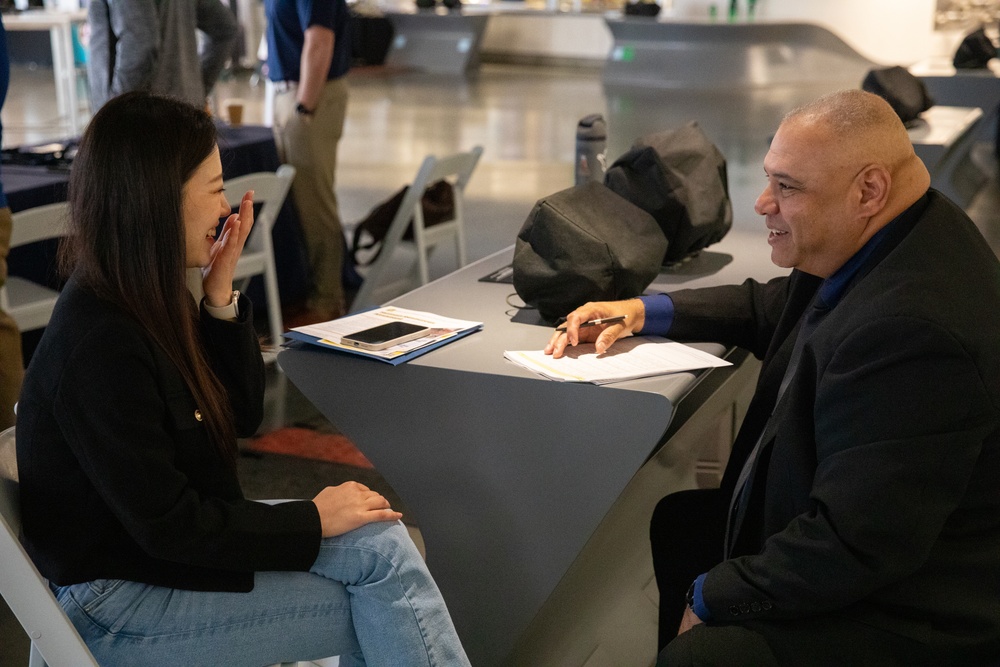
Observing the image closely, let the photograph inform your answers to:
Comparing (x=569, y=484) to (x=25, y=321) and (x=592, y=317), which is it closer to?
(x=592, y=317)

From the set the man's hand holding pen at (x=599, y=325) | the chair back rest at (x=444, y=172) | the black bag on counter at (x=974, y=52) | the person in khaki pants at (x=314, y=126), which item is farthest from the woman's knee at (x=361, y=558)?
the black bag on counter at (x=974, y=52)

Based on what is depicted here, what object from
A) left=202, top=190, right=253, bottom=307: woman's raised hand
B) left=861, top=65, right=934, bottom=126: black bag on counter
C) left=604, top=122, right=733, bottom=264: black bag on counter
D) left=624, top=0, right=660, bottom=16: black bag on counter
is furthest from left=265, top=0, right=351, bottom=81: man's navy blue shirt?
left=624, top=0, right=660, bottom=16: black bag on counter

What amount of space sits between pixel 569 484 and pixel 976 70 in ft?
21.4

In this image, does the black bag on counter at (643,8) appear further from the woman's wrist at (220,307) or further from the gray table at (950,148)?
the woman's wrist at (220,307)

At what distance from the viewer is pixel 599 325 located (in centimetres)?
213

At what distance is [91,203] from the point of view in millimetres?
1478

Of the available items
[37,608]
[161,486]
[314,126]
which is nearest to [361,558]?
[161,486]

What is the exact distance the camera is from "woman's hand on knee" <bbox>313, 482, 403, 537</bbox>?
160cm

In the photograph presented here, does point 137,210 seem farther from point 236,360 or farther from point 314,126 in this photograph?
point 314,126

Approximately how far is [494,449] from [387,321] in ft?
1.27

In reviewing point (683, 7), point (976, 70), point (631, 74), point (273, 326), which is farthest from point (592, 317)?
point (683, 7)

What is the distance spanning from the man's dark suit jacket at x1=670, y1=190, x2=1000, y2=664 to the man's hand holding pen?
0.54m

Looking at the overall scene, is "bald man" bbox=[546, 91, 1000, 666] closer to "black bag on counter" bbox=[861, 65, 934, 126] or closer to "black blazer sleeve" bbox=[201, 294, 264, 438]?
"black blazer sleeve" bbox=[201, 294, 264, 438]

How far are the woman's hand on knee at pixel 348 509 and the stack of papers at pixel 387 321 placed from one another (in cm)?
37
